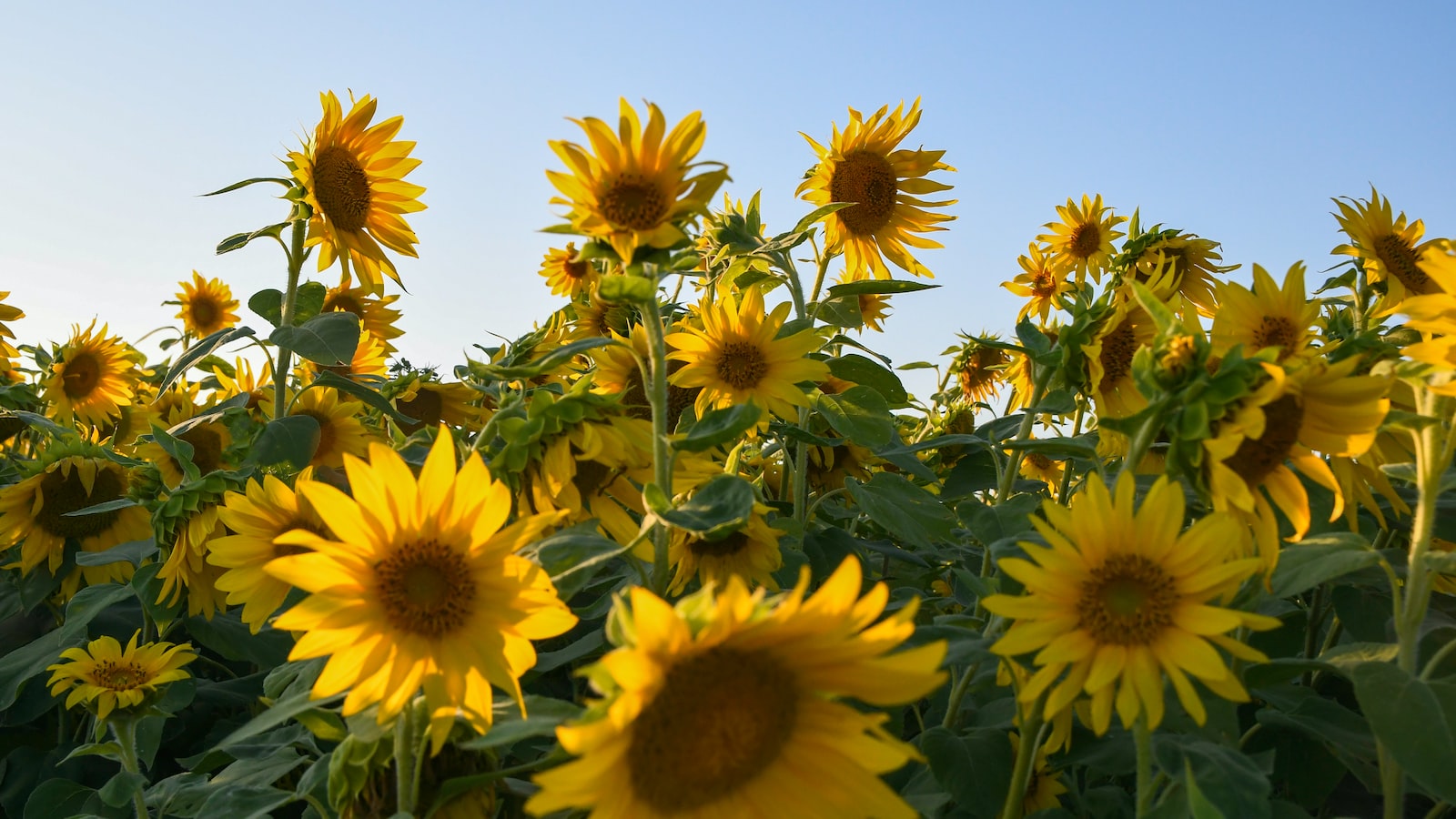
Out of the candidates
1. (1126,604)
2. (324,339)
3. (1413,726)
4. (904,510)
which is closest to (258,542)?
(324,339)

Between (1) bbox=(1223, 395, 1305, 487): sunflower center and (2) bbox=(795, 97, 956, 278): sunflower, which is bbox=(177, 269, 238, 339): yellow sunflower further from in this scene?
(1) bbox=(1223, 395, 1305, 487): sunflower center

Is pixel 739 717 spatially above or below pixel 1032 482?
below

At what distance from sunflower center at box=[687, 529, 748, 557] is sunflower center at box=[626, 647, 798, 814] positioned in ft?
2.61

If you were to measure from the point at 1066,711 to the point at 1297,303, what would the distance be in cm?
81

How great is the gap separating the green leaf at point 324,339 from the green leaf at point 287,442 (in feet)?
0.52

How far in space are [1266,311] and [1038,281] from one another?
2.49 meters

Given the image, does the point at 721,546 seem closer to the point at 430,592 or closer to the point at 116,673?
the point at 430,592

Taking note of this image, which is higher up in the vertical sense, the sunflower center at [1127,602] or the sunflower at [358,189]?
the sunflower at [358,189]

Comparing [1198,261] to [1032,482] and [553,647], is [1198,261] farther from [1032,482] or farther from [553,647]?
[553,647]

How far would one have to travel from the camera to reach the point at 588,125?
123 cm

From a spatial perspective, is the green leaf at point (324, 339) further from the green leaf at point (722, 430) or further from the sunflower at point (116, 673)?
the green leaf at point (722, 430)

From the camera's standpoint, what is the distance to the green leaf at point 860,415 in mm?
2041

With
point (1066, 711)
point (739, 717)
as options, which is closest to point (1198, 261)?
point (1066, 711)

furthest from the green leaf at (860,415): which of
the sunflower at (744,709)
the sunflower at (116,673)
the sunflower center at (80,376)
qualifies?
the sunflower center at (80,376)
